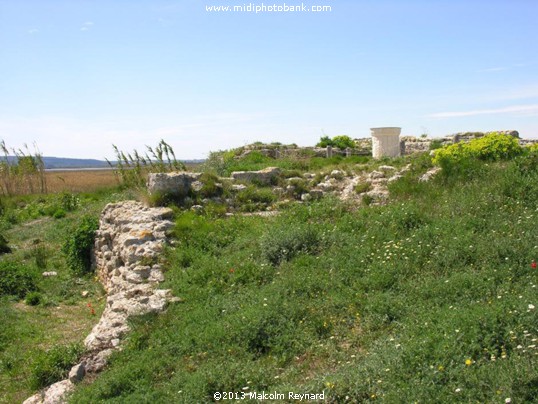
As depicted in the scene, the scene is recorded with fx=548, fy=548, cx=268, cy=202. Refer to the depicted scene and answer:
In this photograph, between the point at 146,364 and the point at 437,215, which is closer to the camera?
the point at 146,364

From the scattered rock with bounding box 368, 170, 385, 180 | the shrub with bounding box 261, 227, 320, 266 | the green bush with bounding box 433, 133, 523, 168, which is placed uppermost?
A: the green bush with bounding box 433, 133, 523, 168

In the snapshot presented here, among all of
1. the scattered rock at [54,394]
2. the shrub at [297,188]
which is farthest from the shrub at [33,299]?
the shrub at [297,188]

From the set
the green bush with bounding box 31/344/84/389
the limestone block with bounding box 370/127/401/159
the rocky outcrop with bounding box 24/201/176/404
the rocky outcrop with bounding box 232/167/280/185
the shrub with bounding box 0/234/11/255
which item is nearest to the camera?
the rocky outcrop with bounding box 24/201/176/404

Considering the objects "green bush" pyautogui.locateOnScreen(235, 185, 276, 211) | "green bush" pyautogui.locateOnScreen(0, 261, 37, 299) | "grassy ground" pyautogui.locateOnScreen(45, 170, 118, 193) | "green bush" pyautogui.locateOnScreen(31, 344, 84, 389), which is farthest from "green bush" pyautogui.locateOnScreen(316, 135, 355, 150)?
"green bush" pyautogui.locateOnScreen(31, 344, 84, 389)

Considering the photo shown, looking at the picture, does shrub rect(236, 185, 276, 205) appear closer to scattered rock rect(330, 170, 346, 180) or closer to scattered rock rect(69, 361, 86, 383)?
scattered rock rect(330, 170, 346, 180)

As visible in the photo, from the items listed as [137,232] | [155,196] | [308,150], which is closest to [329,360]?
[137,232]

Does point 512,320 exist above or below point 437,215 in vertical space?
below

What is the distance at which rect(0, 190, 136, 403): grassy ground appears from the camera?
21.4 ft

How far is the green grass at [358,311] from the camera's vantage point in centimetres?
451

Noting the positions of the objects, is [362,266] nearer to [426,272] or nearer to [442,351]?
[426,272]

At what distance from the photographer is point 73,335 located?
316 inches

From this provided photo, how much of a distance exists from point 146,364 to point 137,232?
4.25m

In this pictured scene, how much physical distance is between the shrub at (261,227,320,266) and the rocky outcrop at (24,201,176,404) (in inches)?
62.6

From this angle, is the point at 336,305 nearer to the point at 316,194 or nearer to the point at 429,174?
the point at 429,174
